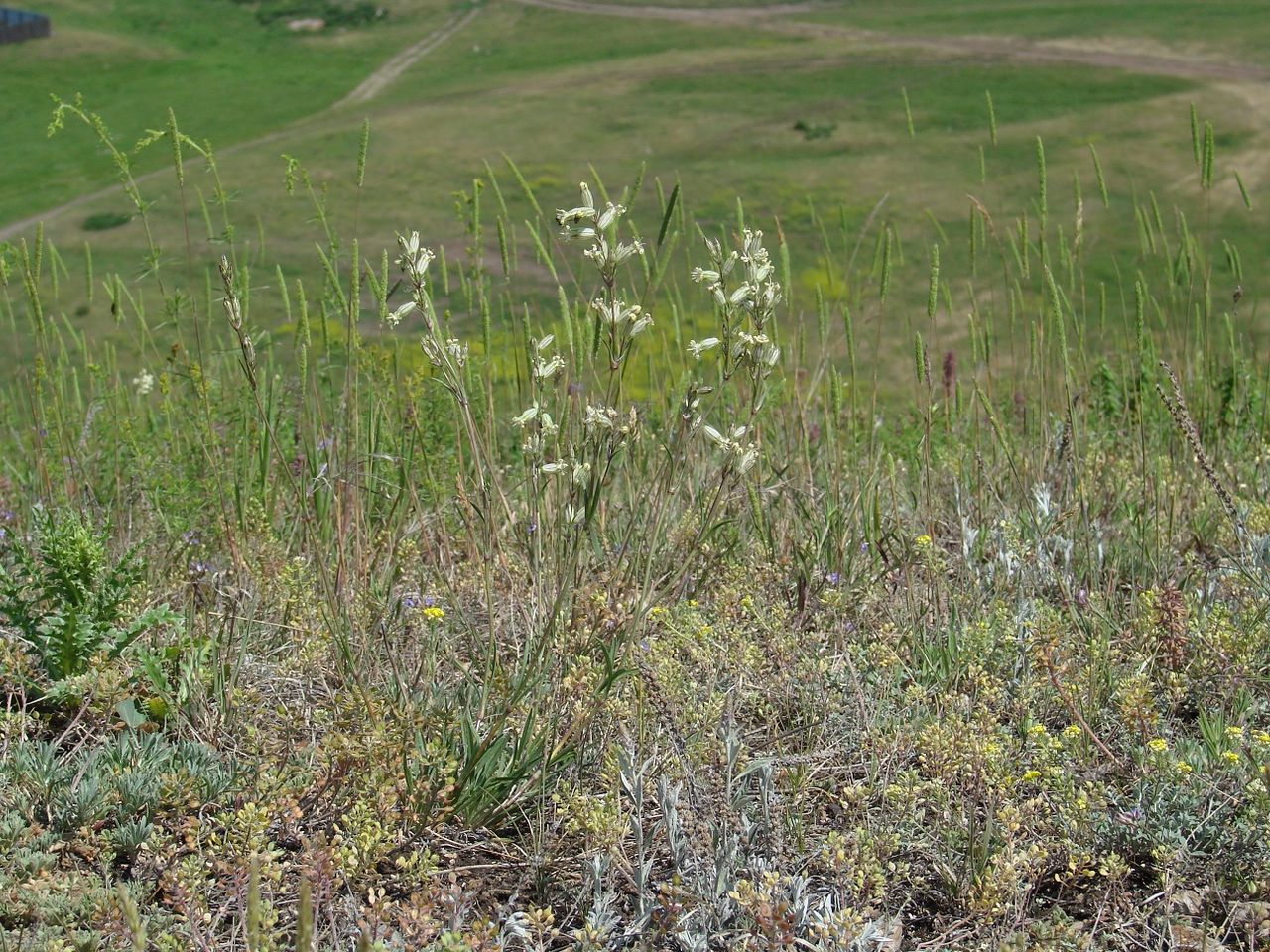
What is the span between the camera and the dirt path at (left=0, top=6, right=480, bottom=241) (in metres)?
11.8

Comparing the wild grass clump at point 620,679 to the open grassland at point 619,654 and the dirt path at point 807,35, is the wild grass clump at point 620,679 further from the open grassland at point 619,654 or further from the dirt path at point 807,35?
the dirt path at point 807,35

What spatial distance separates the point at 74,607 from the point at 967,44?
17112 mm

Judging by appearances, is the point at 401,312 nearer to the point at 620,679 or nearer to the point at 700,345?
the point at 700,345

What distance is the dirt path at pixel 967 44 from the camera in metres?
15.6

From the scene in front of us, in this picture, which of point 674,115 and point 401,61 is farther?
point 401,61

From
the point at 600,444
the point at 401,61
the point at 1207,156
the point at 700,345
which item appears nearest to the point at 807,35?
the point at 401,61

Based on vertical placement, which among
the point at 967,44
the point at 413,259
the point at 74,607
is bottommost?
the point at 74,607

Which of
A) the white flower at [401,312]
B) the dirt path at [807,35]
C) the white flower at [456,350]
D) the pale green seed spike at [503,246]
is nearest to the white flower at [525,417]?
the white flower at [456,350]

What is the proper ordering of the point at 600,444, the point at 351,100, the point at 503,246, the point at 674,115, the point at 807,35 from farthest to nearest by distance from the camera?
the point at 807,35 < the point at 351,100 < the point at 674,115 < the point at 503,246 < the point at 600,444

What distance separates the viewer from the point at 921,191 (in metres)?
11.8

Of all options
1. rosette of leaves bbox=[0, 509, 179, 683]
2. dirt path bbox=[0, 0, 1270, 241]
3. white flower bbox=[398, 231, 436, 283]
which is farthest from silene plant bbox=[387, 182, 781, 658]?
dirt path bbox=[0, 0, 1270, 241]

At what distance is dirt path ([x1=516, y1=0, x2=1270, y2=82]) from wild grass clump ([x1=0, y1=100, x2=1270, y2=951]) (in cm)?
1388

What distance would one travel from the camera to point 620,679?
2.47 m

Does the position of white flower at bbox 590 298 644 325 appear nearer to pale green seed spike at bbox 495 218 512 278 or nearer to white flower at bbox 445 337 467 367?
white flower at bbox 445 337 467 367
